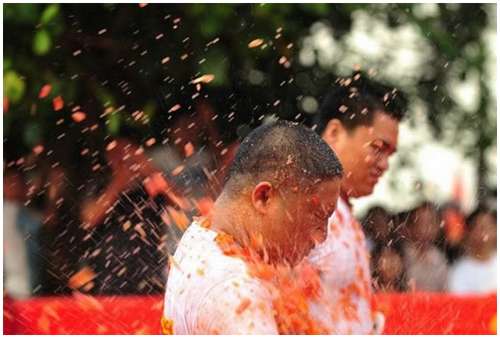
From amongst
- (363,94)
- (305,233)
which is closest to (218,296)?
(305,233)

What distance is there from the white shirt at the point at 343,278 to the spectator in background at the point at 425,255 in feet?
7.61

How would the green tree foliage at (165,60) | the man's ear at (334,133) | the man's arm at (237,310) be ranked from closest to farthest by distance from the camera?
the man's arm at (237,310), the man's ear at (334,133), the green tree foliage at (165,60)

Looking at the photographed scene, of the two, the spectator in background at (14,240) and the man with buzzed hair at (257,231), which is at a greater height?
the man with buzzed hair at (257,231)

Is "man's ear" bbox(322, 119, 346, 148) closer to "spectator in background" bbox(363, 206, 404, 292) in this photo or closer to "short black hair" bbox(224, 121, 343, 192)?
"short black hair" bbox(224, 121, 343, 192)

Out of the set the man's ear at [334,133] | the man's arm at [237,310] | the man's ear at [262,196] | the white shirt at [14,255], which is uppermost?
the man's ear at [262,196]

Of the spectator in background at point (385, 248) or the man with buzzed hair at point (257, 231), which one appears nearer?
the man with buzzed hair at point (257, 231)

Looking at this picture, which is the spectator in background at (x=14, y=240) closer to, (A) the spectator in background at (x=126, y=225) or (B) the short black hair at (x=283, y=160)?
(A) the spectator in background at (x=126, y=225)

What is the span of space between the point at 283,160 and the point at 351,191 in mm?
1194

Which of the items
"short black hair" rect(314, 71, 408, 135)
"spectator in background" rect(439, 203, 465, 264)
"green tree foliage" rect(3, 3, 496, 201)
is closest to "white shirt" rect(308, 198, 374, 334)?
"short black hair" rect(314, 71, 408, 135)

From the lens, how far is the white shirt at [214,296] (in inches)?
66.5

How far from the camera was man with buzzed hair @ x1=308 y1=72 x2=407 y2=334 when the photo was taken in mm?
2652

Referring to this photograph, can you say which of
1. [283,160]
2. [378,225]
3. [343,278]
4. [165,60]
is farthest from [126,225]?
[283,160]

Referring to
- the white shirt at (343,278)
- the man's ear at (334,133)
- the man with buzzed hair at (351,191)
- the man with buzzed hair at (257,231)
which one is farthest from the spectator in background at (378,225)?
the man with buzzed hair at (257,231)

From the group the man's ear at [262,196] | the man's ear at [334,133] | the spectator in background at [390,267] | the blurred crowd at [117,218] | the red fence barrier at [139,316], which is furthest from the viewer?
the spectator in background at [390,267]
